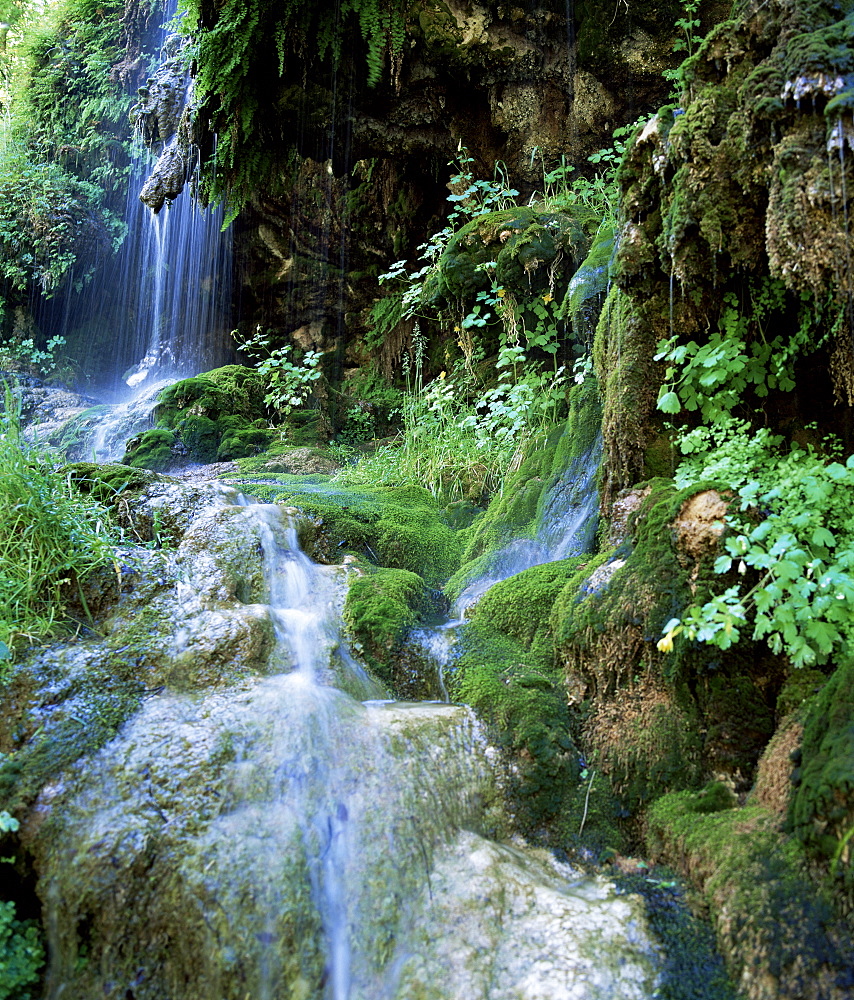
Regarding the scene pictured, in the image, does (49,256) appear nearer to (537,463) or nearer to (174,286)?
(174,286)

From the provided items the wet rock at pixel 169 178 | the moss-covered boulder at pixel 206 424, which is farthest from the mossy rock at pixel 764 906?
the wet rock at pixel 169 178

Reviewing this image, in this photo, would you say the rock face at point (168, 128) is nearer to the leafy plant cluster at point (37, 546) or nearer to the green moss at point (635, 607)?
the leafy plant cluster at point (37, 546)

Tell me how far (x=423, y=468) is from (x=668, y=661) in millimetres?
3890

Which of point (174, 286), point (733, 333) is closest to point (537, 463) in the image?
point (733, 333)

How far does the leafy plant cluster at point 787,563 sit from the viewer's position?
98.9 inches

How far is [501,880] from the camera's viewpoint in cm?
261

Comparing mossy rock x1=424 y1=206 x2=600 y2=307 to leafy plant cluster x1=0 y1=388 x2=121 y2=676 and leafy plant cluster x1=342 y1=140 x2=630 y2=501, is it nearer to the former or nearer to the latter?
leafy plant cluster x1=342 y1=140 x2=630 y2=501

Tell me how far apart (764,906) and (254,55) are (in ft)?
29.1

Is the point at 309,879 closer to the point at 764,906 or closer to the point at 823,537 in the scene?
the point at 764,906

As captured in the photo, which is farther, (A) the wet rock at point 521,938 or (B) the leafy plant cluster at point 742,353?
(B) the leafy plant cluster at point 742,353

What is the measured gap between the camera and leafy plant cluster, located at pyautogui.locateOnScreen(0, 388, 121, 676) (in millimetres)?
3438

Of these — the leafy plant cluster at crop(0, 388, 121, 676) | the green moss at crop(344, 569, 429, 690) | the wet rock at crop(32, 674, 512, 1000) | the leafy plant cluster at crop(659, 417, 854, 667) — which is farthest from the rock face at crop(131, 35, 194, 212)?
the leafy plant cluster at crop(659, 417, 854, 667)

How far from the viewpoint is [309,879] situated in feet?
8.56

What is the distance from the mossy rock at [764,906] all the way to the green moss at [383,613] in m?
1.77
